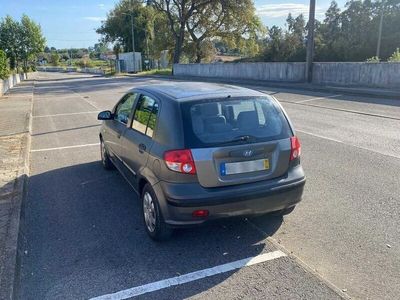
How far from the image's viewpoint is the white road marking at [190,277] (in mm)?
3032

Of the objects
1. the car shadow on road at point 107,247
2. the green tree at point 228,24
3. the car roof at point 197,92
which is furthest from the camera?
the green tree at point 228,24

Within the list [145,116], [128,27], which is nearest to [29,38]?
[128,27]

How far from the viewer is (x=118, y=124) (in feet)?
17.2

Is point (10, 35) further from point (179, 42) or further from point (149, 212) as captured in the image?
point (149, 212)

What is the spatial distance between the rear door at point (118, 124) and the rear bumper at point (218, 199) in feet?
5.36

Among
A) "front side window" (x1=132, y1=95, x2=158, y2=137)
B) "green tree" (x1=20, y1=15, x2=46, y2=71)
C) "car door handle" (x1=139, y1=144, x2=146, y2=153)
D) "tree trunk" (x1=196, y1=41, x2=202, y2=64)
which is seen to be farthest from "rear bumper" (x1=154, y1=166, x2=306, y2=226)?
"green tree" (x1=20, y1=15, x2=46, y2=71)

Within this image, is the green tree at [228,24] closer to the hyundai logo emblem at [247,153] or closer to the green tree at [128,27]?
the green tree at [128,27]

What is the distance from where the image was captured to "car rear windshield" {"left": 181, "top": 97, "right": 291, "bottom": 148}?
3559 mm

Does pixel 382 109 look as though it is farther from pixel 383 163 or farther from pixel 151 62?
pixel 151 62

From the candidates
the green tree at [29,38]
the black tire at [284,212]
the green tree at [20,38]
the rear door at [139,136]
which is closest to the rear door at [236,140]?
the black tire at [284,212]

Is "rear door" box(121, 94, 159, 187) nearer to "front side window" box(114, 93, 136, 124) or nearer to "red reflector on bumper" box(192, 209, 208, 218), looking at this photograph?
"front side window" box(114, 93, 136, 124)

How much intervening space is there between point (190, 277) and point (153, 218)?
0.84 m

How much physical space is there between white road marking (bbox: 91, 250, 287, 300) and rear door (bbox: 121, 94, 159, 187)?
4.32 feet

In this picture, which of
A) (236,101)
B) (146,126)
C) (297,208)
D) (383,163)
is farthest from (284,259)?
(383,163)
